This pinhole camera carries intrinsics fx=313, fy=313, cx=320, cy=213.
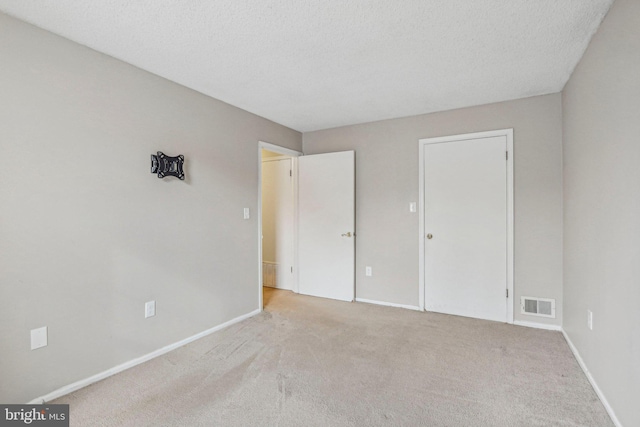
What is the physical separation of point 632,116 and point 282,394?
2.44m

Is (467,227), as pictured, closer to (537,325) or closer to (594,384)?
(537,325)

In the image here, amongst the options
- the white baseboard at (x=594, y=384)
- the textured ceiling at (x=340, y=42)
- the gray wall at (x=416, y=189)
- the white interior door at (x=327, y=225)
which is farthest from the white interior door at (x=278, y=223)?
the white baseboard at (x=594, y=384)

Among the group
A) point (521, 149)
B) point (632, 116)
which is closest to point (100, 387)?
point (632, 116)

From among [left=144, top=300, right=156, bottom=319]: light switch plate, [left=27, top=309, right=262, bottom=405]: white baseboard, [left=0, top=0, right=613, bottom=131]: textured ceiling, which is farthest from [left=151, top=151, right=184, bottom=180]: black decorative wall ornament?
[left=27, top=309, right=262, bottom=405]: white baseboard

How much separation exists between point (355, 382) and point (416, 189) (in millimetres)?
2290

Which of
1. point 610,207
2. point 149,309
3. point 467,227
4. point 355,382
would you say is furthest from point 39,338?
point 467,227

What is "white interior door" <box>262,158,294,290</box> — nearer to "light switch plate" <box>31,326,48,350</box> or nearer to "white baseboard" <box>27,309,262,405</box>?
"white baseboard" <box>27,309,262,405</box>

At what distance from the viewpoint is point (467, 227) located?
3416 millimetres

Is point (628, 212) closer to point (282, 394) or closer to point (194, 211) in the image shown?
point (282, 394)

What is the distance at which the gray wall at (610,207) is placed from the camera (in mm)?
1499

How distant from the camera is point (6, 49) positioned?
1782mm

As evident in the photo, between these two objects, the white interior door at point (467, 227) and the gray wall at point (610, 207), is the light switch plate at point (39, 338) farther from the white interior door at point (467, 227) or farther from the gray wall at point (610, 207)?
the white interior door at point (467, 227)

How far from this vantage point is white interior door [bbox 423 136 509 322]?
3.27 m

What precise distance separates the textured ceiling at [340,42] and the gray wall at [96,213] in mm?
285
